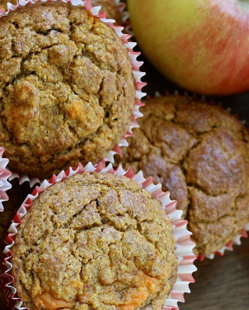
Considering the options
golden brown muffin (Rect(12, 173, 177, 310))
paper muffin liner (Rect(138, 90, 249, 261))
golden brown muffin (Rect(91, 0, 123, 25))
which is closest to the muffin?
golden brown muffin (Rect(12, 173, 177, 310))

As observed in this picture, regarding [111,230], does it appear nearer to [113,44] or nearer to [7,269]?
[7,269]

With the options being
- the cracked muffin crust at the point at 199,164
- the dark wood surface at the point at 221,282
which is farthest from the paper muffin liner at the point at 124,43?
the dark wood surface at the point at 221,282

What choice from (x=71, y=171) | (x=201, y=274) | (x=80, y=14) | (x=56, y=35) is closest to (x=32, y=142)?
(x=71, y=171)

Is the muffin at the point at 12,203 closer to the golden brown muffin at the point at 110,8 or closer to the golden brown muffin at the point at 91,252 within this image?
the golden brown muffin at the point at 91,252

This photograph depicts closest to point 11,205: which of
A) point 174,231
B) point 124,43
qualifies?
point 174,231

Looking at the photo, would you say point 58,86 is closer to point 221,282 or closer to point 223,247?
point 223,247

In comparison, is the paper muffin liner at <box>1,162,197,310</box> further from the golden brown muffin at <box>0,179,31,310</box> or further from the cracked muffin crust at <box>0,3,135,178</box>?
the golden brown muffin at <box>0,179,31,310</box>
